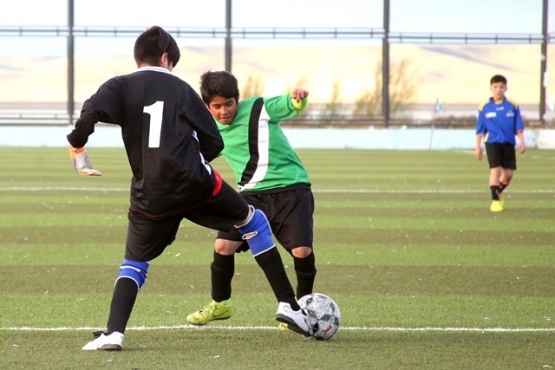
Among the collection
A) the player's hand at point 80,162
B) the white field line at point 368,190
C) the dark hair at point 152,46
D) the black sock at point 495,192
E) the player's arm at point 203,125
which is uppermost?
the dark hair at point 152,46

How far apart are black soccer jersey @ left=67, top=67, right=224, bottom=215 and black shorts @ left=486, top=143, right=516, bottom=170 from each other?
32.4 feet

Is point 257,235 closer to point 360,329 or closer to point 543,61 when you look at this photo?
point 360,329

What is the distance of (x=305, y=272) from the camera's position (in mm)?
6387

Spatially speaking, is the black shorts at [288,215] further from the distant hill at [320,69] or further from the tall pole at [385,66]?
the distant hill at [320,69]

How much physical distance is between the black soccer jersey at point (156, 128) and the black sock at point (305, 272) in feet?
3.69

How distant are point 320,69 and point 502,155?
141ft

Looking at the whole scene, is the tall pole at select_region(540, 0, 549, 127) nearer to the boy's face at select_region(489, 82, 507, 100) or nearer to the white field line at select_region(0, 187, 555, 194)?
the white field line at select_region(0, 187, 555, 194)

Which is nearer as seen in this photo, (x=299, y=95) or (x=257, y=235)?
(x=257, y=235)

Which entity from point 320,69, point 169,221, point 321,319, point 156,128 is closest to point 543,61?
point 320,69

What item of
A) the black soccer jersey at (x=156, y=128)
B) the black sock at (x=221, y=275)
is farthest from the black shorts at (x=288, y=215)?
the black soccer jersey at (x=156, y=128)

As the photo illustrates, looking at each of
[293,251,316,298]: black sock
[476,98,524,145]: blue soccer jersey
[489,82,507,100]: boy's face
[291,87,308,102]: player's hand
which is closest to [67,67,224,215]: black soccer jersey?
[291,87,308,102]: player's hand

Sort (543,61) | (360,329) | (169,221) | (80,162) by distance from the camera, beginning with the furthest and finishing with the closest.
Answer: (543,61) → (360,329) → (169,221) → (80,162)

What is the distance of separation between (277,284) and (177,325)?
915 mm

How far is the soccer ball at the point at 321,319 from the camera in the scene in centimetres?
590
